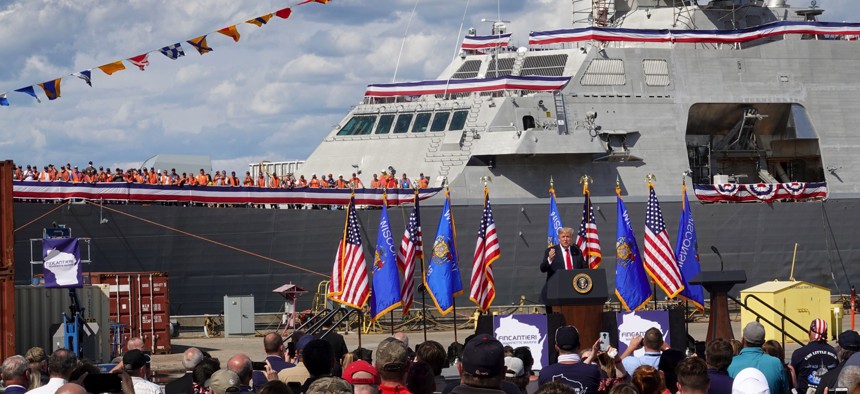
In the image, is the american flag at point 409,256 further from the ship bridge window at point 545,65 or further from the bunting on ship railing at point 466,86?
the ship bridge window at point 545,65

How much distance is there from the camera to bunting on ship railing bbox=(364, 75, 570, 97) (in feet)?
90.8

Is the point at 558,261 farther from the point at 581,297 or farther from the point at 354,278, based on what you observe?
the point at 354,278

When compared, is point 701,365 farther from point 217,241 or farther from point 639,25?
Result: point 639,25

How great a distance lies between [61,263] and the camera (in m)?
16.2

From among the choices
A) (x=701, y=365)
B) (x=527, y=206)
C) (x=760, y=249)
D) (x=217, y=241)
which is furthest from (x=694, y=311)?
(x=701, y=365)

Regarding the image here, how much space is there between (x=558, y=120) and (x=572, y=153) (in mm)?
770

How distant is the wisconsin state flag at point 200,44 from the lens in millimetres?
19867

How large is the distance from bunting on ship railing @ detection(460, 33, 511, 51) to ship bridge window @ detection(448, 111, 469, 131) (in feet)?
7.36

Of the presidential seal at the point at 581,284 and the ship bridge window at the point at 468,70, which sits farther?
the ship bridge window at the point at 468,70

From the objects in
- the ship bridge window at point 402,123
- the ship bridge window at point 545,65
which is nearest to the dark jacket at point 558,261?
the ship bridge window at point 402,123

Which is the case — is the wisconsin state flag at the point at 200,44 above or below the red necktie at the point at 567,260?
above

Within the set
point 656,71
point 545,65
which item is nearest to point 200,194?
point 545,65

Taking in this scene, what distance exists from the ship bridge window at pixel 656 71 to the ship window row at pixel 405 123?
418cm

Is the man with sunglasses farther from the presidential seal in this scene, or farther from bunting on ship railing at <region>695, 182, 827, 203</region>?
bunting on ship railing at <region>695, 182, 827, 203</region>
